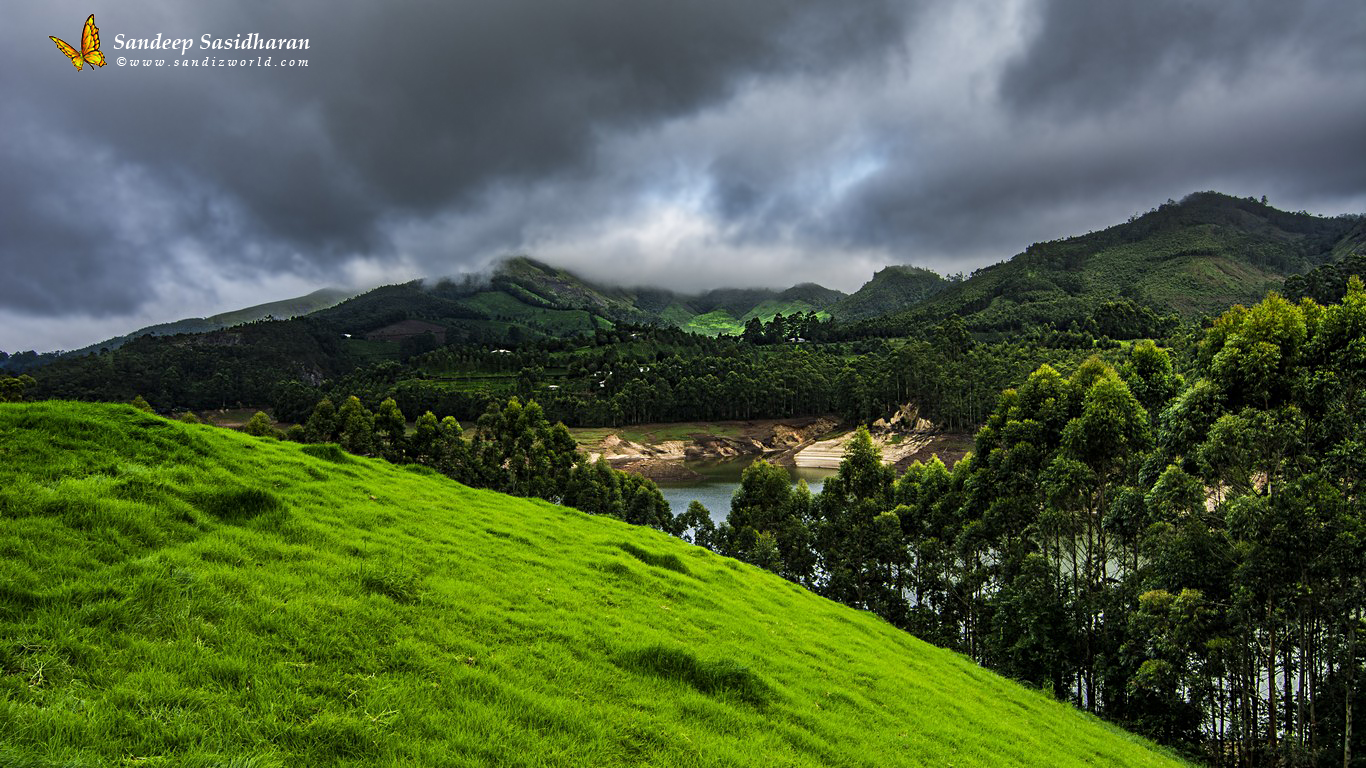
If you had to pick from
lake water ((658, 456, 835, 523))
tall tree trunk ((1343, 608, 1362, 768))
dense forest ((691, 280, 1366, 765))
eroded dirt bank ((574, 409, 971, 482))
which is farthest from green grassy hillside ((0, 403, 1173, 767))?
eroded dirt bank ((574, 409, 971, 482))

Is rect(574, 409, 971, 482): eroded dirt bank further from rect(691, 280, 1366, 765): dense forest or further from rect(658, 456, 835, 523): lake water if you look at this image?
rect(691, 280, 1366, 765): dense forest

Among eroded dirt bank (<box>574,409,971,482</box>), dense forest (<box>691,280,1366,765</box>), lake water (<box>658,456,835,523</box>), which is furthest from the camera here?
eroded dirt bank (<box>574,409,971,482</box>)

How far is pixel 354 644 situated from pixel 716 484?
301 ft

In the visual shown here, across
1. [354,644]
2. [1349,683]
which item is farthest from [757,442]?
[354,644]

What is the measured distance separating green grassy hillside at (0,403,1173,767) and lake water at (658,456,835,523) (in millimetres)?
54861

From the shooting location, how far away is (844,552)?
3884 cm

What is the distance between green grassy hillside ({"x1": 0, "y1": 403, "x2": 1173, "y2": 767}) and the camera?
5684mm

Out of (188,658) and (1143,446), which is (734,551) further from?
(188,658)

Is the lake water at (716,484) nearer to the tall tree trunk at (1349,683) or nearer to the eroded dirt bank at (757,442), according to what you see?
the eroded dirt bank at (757,442)

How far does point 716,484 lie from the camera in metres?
97.9

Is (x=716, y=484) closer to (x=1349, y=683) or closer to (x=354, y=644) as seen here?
(x=1349, y=683)

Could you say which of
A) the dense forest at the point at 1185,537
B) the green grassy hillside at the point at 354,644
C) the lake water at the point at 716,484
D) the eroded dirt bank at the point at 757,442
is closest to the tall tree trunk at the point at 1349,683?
the dense forest at the point at 1185,537

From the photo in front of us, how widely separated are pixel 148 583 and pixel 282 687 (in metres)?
2.66

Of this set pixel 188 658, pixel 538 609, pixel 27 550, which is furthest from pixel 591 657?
pixel 27 550
